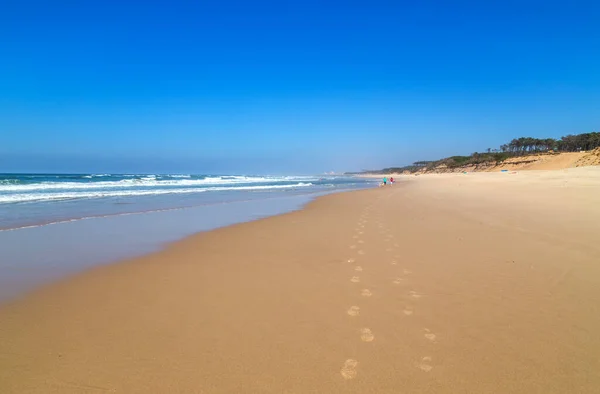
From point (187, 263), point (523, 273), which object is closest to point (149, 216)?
point (187, 263)

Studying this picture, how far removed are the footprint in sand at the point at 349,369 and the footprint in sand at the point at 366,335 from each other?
1.30 ft

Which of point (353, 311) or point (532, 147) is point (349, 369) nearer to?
point (353, 311)

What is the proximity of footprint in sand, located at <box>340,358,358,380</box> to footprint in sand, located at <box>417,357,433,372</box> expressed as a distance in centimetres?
53

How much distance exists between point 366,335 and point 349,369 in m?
0.61

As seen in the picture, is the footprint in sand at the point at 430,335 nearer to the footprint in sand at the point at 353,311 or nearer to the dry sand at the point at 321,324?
the dry sand at the point at 321,324

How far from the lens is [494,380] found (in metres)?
2.53

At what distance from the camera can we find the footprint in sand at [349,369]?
8.54 ft

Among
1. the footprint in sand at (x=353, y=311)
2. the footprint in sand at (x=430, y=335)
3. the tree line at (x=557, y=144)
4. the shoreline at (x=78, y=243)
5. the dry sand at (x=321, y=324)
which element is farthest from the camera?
the tree line at (x=557, y=144)

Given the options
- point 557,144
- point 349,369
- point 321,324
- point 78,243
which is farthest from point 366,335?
point 557,144

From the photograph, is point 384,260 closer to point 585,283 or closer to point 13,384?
point 585,283

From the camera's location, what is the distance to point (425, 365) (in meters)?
2.73

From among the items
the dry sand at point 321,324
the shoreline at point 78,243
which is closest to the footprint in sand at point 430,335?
the dry sand at point 321,324

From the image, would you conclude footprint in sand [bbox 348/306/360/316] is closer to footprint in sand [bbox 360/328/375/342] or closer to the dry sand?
the dry sand

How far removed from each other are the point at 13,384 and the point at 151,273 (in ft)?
9.43
